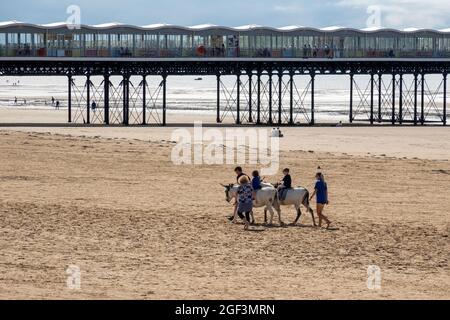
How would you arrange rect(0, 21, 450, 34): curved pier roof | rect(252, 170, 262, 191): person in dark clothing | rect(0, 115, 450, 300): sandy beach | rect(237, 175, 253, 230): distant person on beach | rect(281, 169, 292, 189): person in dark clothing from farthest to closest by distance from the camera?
1. rect(0, 21, 450, 34): curved pier roof
2. rect(281, 169, 292, 189): person in dark clothing
3. rect(252, 170, 262, 191): person in dark clothing
4. rect(237, 175, 253, 230): distant person on beach
5. rect(0, 115, 450, 300): sandy beach

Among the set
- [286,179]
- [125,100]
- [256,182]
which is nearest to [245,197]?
[256,182]

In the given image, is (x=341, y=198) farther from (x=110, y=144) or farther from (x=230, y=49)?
(x=230, y=49)

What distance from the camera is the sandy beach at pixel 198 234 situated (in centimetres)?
1850

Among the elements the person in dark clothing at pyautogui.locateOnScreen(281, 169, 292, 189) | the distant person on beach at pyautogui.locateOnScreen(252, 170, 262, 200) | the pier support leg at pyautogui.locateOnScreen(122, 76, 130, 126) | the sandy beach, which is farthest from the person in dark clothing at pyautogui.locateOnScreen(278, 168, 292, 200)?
the pier support leg at pyautogui.locateOnScreen(122, 76, 130, 126)

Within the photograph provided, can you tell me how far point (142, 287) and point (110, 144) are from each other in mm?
27630

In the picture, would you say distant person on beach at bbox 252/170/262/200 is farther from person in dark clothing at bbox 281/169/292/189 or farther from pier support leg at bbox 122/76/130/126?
pier support leg at bbox 122/76/130/126

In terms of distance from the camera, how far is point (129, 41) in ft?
215

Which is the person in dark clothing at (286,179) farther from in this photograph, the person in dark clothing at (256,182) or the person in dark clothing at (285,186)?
the person in dark clothing at (256,182)

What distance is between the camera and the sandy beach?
18500 millimetres

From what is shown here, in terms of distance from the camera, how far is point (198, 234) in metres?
23.4

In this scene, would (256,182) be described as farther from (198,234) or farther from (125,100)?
(125,100)

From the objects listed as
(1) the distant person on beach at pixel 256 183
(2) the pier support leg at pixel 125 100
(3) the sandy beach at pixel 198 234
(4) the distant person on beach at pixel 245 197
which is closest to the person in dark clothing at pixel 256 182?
(1) the distant person on beach at pixel 256 183

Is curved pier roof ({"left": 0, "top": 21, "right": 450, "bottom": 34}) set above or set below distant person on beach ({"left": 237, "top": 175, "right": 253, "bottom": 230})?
above
